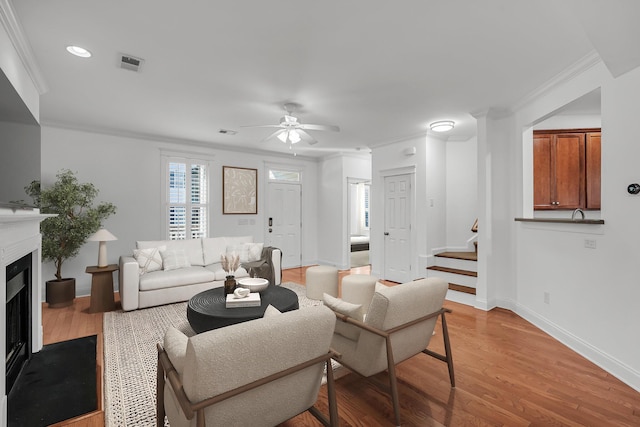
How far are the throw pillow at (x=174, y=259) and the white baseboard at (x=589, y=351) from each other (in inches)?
186

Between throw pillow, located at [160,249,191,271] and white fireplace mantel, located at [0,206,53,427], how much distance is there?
5.50 ft

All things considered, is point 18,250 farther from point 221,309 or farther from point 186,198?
point 186,198

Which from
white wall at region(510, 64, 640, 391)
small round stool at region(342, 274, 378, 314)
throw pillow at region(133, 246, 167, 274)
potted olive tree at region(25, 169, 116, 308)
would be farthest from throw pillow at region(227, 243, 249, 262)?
white wall at region(510, 64, 640, 391)

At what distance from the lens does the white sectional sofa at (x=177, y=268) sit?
414 centimetres

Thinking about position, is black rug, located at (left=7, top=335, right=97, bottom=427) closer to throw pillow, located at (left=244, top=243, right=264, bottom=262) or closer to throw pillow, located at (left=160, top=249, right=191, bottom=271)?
throw pillow, located at (left=160, top=249, right=191, bottom=271)

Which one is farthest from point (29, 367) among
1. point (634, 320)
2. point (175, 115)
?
point (634, 320)

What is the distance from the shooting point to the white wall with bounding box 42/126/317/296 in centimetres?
475

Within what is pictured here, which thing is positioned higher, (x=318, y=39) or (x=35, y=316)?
(x=318, y=39)

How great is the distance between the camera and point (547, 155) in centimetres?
451

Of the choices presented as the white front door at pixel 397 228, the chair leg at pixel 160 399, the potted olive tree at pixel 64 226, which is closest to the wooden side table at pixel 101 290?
the potted olive tree at pixel 64 226

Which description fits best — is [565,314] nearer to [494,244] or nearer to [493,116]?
[494,244]

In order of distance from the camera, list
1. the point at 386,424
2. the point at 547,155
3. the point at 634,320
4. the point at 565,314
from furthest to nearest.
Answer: the point at 547,155
the point at 565,314
the point at 634,320
the point at 386,424

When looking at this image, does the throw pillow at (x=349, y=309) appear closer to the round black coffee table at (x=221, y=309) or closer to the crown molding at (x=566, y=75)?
the round black coffee table at (x=221, y=309)

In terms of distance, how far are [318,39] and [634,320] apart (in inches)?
129
